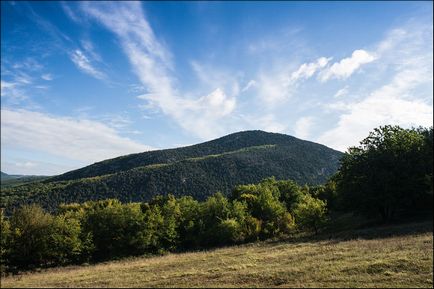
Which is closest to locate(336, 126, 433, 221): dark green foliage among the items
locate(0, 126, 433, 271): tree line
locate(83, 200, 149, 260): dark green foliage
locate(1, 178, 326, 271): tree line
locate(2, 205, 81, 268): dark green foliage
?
locate(0, 126, 433, 271): tree line

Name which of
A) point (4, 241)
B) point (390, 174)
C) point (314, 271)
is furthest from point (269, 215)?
point (314, 271)

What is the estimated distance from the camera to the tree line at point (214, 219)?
1987 inches

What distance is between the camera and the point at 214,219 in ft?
201

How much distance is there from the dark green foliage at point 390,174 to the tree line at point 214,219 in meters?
0.12

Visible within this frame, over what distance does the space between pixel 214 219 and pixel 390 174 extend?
27.5 metres

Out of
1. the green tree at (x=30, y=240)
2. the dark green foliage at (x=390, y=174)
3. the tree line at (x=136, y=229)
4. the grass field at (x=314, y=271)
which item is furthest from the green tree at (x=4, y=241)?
the dark green foliage at (x=390, y=174)

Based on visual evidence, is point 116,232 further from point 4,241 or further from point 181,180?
point 181,180

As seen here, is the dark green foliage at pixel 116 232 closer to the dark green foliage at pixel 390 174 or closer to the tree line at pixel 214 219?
the tree line at pixel 214 219

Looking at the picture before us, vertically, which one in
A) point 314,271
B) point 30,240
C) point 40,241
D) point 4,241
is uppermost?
point 314,271

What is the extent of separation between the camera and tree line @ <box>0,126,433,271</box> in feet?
166

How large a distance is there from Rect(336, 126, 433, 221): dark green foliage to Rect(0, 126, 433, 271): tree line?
120mm

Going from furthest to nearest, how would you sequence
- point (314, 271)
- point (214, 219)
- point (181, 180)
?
point (181, 180) < point (214, 219) < point (314, 271)

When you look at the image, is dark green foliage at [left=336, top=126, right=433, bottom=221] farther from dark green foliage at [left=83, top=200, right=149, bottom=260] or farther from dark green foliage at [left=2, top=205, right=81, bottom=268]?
dark green foliage at [left=2, top=205, right=81, bottom=268]

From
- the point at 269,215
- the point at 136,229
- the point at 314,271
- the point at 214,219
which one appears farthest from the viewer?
the point at 269,215
